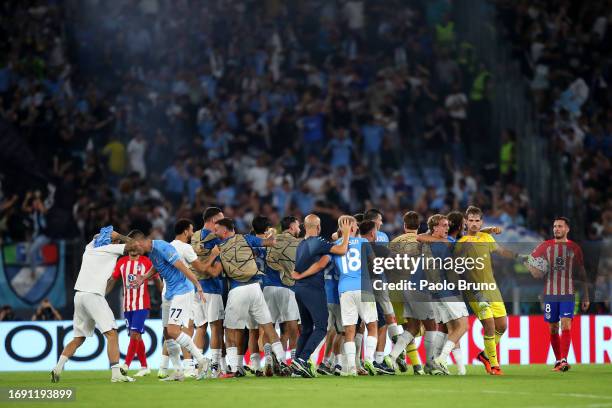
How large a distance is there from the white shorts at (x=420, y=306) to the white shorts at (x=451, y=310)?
0.46 ft

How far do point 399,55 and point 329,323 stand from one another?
12561 millimetres

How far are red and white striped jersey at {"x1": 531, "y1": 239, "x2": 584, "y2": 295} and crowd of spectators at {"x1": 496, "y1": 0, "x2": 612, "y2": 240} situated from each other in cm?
791

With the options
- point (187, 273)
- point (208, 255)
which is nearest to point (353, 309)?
point (208, 255)

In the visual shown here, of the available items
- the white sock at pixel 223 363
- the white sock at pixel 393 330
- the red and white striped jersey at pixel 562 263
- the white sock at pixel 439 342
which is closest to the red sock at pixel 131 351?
the white sock at pixel 223 363

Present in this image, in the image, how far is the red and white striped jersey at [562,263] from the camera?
16203mm

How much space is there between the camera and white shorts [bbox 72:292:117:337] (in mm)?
14445

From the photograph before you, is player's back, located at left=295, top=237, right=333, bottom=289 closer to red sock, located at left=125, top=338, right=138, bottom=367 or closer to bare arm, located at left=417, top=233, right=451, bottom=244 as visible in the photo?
bare arm, located at left=417, top=233, right=451, bottom=244

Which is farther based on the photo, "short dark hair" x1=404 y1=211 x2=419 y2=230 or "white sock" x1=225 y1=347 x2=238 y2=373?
"short dark hair" x1=404 y1=211 x2=419 y2=230

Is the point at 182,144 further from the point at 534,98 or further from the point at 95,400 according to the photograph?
the point at 95,400

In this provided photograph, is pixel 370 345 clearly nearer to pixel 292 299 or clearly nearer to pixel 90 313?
pixel 292 299

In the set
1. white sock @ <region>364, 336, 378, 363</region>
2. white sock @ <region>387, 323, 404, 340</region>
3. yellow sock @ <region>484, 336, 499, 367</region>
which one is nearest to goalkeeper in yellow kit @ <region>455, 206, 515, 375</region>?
yellow sock @ <region>484, 336, 499, 367</region>

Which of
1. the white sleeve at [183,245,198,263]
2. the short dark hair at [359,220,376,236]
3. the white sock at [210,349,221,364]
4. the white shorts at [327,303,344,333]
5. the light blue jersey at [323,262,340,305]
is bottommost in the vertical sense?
the white sock at [210,349,221,364]

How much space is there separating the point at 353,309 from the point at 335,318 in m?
0.76

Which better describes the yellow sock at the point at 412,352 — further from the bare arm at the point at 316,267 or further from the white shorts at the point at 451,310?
the bare arm at the point at 316,267
